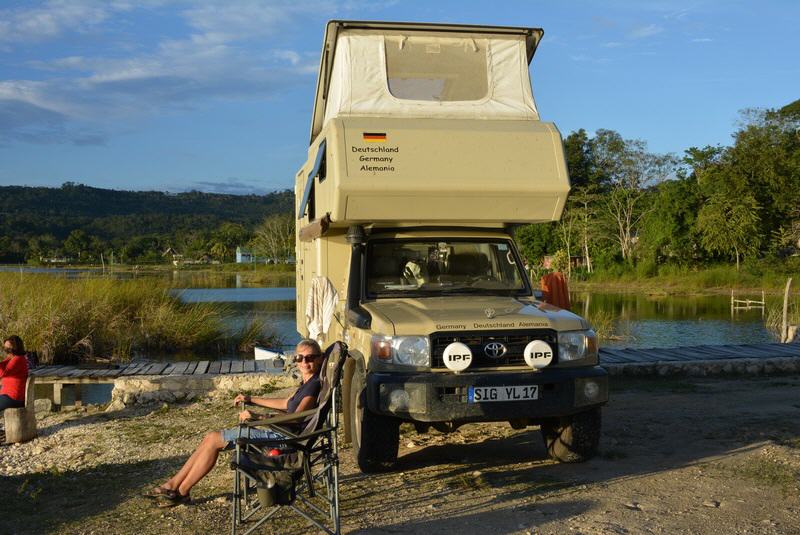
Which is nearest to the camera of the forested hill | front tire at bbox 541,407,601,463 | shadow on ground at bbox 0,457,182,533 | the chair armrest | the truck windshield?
the chair armrest

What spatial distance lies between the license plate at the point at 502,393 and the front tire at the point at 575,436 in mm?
741

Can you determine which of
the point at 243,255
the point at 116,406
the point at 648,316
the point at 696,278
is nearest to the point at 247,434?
the point at 116,406

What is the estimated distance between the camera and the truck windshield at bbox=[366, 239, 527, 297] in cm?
765

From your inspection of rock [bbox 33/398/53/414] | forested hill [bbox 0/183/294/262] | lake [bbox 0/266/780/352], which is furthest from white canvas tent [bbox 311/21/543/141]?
forested hill [bbox 0/183/294/262]

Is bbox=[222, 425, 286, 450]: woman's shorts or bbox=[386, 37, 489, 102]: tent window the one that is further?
bbox=[386, 37, 489, 102]: tent window

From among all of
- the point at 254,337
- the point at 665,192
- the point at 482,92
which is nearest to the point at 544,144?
the point at 482,92

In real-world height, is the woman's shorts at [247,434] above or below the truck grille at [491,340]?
below

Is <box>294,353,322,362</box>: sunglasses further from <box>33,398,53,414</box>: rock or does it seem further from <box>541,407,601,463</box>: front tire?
<box>33,398,53,414</box>: rock

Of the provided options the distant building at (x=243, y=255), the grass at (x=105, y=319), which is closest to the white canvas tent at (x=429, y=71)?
the grass at (x=105, y=319)

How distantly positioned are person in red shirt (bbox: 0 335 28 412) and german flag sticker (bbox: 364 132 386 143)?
4854 millimetres

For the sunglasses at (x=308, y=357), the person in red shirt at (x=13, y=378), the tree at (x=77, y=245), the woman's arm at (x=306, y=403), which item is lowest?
the person in red shirt at (x=13, y=378)

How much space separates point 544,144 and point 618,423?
10.7 feet

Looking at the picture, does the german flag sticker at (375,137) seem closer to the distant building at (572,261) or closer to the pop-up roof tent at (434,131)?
the pop-up roof tent at (434,131)

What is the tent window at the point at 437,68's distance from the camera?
835cm
